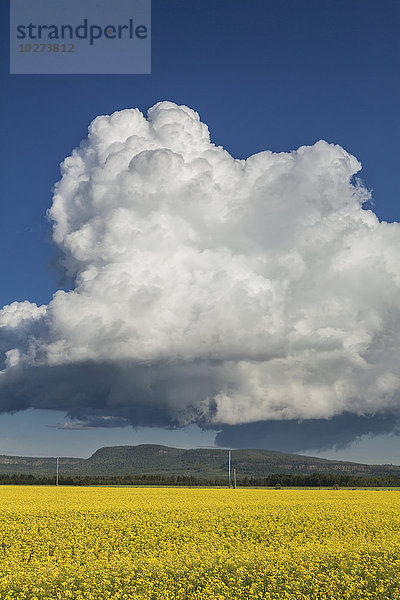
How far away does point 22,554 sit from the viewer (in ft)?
90.6

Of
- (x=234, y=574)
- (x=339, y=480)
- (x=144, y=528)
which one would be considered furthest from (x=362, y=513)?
(x=339, y=480)

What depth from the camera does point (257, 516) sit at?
39.5 m

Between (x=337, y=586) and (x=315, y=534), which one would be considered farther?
(x=315, y=534)

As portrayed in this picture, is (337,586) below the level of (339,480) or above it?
above

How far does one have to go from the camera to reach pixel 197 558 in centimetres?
2295

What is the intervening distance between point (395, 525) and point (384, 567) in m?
14.7

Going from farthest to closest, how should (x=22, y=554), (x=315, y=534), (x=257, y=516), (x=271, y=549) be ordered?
(x=257, y=516)
(x=315, y=534)
(x=22, y=554)
(x=271, y=549)

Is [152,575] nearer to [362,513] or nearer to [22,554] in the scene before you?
[22,554]

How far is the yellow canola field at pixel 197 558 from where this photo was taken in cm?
2006

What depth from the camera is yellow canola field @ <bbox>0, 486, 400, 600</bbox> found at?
20.1 meters

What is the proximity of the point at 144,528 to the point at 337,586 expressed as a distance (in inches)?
620

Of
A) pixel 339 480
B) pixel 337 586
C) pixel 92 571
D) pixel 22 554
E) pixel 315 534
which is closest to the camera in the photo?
pixel 337 586

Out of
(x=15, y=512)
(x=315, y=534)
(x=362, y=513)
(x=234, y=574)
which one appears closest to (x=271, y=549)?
(x=234, y=574)

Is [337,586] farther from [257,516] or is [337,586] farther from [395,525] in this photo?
[257,516]
